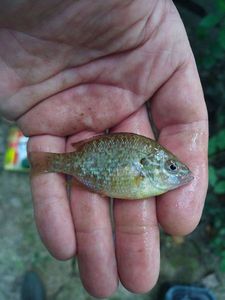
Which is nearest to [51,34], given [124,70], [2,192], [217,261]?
[124,70]

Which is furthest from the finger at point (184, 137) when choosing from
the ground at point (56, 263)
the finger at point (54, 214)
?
the ground at point (56, 263)

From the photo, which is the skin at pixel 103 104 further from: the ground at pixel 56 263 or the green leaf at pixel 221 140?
the ground at pixel 56 263

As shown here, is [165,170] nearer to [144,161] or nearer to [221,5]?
[144,161]

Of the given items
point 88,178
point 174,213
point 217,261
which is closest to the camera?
point 174,213

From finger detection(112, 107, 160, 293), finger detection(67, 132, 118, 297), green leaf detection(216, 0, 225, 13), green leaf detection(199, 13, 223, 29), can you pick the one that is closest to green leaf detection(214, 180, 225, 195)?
finger detection(112, 107, 160, 293)

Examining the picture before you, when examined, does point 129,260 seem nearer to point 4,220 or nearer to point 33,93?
point 33,93

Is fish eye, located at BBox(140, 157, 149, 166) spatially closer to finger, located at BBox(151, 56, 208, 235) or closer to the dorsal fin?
finger, located at BBox(151, 56, 208, 235)
